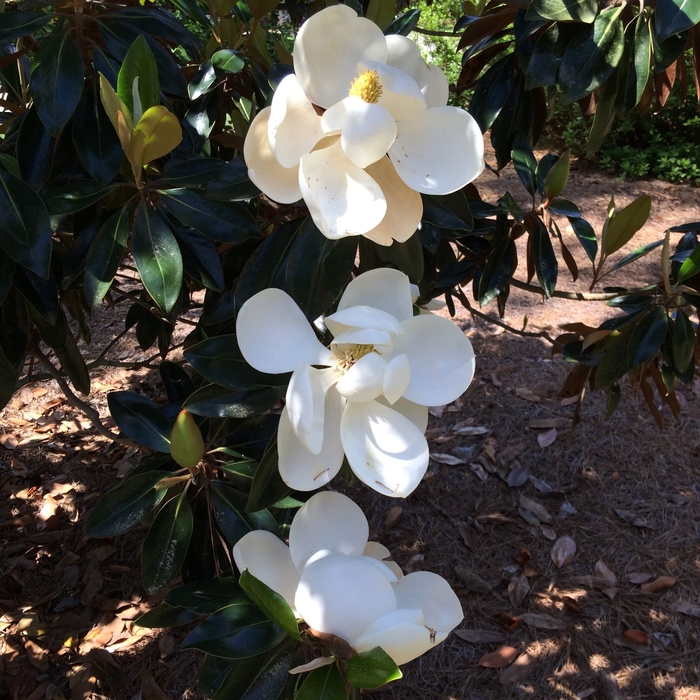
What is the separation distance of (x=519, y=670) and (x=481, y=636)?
0.16 metres

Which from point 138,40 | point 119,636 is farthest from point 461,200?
point 119,636

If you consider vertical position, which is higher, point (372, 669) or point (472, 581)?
point (372, 669)

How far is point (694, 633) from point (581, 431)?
0.99 metres

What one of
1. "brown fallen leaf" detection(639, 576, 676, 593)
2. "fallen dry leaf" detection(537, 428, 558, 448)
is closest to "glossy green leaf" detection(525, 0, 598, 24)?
"brown fallen leaf" detection(639, 576, 676, 593)

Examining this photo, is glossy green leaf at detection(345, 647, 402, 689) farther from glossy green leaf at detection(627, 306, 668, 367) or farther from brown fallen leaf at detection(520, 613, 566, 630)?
brown fallen leaf at detection(520, 613, 566, 630)

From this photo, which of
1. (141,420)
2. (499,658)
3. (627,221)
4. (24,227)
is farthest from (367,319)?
(499,658)

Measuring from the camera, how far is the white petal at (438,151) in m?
0.68

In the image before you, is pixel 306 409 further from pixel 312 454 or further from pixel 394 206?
pixel 394 206

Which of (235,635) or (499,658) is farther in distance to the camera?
(499,658)

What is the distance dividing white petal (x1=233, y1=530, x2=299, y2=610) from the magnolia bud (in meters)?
0.18

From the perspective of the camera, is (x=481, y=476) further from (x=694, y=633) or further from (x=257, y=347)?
(x=257, y=347)

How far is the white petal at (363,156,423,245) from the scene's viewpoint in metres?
0.70

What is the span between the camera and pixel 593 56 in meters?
1.16

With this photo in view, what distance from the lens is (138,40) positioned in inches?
31.7
